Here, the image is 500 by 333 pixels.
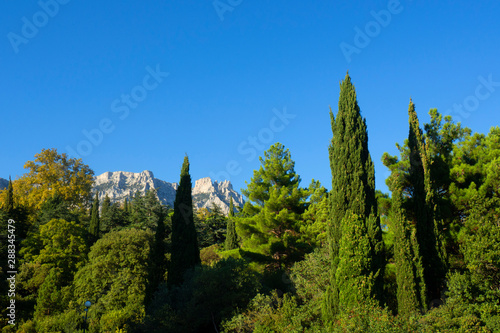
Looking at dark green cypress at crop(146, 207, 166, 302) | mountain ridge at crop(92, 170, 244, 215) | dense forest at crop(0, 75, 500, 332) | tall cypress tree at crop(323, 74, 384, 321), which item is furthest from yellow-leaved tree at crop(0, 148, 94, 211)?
mountain ridge at crop(92, 170, 244, 215)

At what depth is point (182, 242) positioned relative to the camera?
61.0ft

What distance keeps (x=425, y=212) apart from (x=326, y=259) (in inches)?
172

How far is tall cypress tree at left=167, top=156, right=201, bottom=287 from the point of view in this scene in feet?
59.3

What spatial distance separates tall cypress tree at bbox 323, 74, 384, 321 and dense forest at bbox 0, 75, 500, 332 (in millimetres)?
43

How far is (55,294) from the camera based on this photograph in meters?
19.1

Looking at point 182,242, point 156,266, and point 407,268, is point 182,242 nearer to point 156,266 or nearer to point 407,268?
point 156,266

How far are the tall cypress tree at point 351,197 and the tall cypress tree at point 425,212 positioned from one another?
2797mm

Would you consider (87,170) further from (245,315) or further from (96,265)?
(245,315)

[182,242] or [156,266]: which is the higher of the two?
[182,242]

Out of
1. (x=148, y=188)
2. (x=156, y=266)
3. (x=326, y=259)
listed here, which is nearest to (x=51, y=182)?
(x=156, y=266)

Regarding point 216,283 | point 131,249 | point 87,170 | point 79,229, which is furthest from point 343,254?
point 87,170

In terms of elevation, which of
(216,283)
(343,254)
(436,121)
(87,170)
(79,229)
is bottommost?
(216,283)

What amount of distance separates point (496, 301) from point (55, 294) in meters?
20.3

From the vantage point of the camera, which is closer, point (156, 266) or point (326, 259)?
point (326, 259)
